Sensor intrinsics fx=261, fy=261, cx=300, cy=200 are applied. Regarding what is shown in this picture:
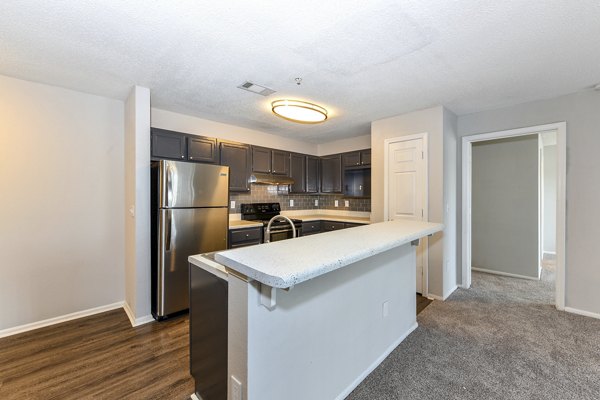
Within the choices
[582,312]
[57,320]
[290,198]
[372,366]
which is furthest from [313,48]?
[582,312]

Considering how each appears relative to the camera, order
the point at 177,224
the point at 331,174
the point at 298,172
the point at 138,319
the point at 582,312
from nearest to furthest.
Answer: the point at 138,319 < the point at 177,224 < the point at 582,312 < the point at 298,172 < the point at 331,174

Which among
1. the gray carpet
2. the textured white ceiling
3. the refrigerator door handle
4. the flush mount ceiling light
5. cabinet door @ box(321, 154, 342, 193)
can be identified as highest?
the textured white ceiling

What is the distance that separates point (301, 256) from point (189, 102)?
2838mm

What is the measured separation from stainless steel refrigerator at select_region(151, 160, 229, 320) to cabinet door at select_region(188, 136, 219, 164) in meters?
0.66

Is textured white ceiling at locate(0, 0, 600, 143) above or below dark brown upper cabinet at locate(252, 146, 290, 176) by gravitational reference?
above

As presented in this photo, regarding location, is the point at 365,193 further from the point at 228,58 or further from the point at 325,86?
the point at 228,58

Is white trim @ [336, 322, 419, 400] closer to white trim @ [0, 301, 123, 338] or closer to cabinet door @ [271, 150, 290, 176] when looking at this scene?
white trim @ [0, 301, 123, 338]

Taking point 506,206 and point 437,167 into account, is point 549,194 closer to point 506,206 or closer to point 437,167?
point 506,206

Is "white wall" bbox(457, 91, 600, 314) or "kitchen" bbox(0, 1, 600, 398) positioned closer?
"kitchen" bbox(0, 1, 600, 398)

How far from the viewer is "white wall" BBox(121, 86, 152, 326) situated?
8.92ft

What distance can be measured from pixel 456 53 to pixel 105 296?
434 cm

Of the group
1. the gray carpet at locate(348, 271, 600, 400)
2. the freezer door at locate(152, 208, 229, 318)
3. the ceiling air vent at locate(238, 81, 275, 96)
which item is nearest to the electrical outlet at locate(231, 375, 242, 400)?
the gray carpet at locate(348, 271, 600, 400)

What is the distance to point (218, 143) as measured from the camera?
381 cm

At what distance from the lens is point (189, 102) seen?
10.6 feet
